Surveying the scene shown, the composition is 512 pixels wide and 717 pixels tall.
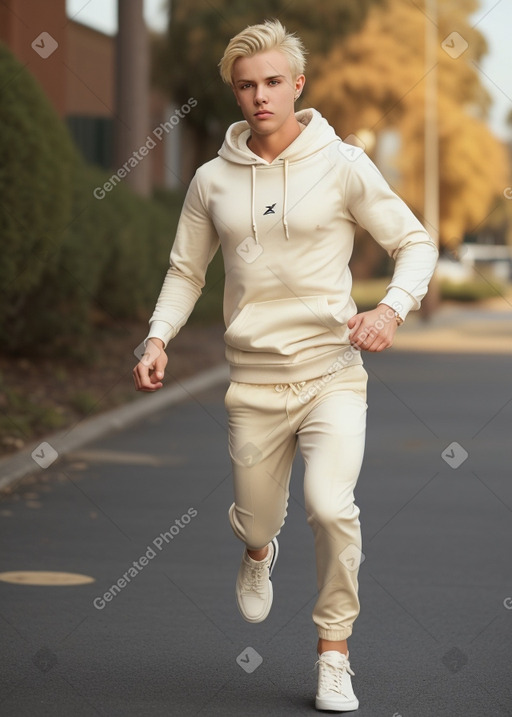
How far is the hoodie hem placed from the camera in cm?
498

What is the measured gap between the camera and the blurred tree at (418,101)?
158ft

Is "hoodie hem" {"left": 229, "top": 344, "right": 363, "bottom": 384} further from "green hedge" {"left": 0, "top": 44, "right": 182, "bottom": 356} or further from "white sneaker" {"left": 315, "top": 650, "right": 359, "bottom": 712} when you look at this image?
"green hedge" {"left": 0, "top": 44, "right": 182, "bottom": 356}

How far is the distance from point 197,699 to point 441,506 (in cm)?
430

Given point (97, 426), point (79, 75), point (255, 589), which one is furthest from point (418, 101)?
point (255, 589)

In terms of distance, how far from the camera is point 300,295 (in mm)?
4953

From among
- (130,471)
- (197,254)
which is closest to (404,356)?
(130,471)

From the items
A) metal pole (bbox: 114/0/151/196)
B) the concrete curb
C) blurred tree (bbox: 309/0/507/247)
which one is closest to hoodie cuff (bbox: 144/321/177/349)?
the concrete curb

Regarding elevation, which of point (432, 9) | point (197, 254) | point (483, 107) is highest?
point (483, 107)

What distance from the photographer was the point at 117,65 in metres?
22.8

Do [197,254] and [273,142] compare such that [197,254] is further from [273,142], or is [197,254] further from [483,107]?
[483,107]

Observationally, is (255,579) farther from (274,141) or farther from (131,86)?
(131,86)

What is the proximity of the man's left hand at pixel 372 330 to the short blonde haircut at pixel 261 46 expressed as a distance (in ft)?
2.81

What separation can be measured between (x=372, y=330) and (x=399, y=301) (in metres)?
0.28

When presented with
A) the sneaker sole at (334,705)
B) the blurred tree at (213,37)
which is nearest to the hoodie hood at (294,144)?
the sneaker sole at (334,705)
